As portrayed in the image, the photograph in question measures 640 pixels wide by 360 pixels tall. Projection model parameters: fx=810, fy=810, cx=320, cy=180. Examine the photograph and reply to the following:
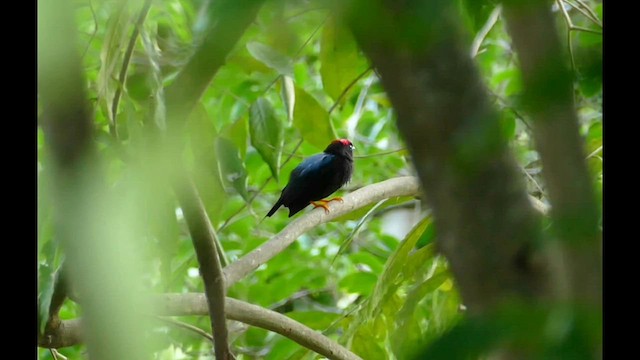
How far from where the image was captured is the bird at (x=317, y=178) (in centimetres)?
283

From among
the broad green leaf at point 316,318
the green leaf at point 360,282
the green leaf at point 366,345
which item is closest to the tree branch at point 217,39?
the green leaf at point 366,345

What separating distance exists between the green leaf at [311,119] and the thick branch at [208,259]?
60cm

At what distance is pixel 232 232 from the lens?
259 centimetres

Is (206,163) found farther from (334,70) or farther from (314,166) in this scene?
(314,166)

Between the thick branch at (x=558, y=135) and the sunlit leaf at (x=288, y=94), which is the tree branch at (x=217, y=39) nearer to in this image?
the thick branch at (x=558, y=135)

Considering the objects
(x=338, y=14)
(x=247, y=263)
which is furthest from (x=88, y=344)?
(x=247, y=263)

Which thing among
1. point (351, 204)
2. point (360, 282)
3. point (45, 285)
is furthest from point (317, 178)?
point (45, 285)

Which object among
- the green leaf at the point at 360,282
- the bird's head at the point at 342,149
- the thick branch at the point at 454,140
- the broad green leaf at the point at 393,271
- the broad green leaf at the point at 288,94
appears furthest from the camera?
the bird's head at the point at 342,149

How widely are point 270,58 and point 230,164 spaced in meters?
0.26

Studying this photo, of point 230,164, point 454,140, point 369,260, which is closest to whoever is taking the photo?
point 454,140

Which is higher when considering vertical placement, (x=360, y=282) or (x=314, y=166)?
(x=360, y=282)

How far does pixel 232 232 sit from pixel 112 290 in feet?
7.57

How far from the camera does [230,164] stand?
121 cm
